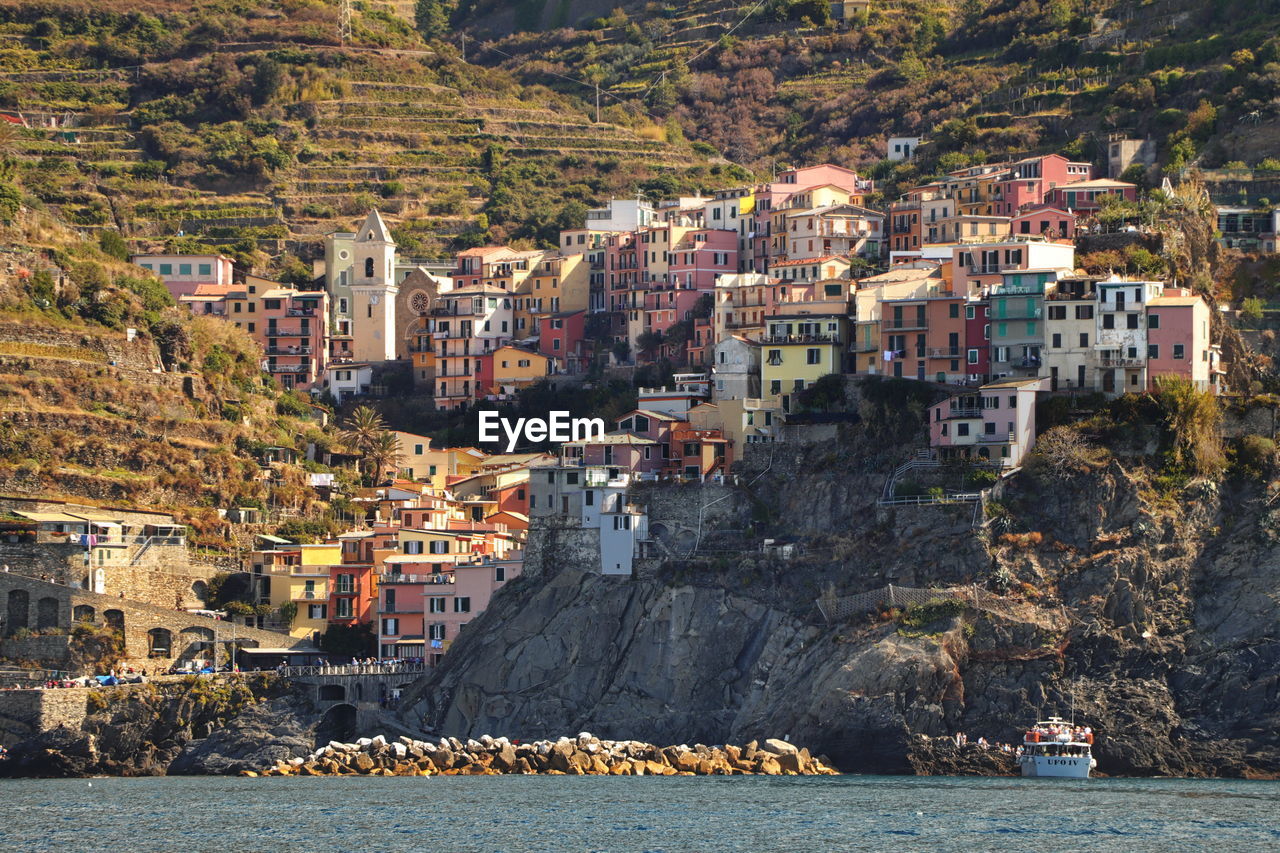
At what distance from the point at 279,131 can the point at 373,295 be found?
859 inches

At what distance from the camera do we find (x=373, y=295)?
136m

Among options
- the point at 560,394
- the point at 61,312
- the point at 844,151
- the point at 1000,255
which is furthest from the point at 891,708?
the point at 844,151

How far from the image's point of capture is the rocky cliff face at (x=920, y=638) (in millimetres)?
92500

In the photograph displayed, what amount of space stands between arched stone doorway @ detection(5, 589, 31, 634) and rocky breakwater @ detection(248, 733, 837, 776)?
12872 millimetres

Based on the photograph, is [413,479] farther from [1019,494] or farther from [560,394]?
[1019,494]

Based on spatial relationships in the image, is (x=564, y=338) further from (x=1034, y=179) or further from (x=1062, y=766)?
(x=1062, y=766)

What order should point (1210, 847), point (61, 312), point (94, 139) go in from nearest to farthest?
point (1210, 847) < point (61, 312) < point (94, 139)

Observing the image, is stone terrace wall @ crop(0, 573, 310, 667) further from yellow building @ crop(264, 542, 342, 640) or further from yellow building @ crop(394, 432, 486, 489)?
yellow building @ crop(394, 432, 486, 489)

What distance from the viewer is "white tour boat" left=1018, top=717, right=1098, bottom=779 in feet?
298

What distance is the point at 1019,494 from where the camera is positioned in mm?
99062

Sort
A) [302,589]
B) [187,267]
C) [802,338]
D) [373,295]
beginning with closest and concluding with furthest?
[802,338]
[302,589]
[373,295]
[187,267]

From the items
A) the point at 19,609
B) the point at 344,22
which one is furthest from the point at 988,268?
the point at 344,22

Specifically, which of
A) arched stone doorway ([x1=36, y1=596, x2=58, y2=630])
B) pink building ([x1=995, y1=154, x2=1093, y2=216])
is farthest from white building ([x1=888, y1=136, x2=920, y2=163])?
arched stone doorway ([x1=36, y1=596, x2=58, y2=630])

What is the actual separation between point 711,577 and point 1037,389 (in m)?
14.5
